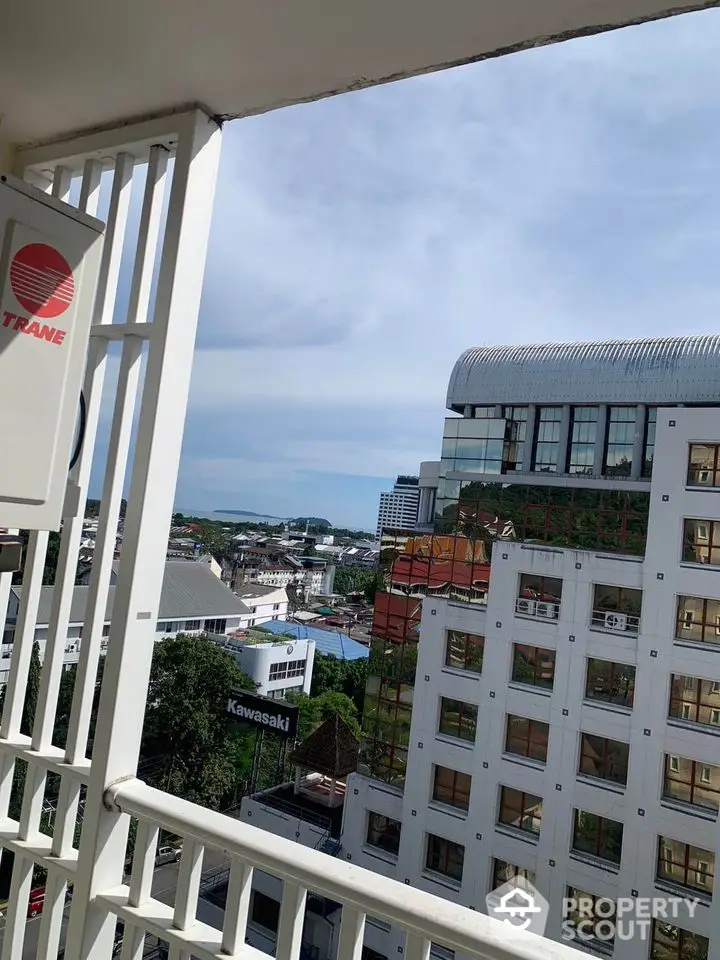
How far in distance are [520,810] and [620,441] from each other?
3.49 metres

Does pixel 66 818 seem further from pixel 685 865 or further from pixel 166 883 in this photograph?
pixel 685 865

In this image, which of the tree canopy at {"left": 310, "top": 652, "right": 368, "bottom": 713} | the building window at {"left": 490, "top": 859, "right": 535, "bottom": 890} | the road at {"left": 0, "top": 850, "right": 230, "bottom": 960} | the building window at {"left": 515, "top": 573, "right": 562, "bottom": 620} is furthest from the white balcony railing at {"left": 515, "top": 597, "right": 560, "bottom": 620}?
the road at {"left": 0, "top": 850, "right": 230, "bottom": 960}

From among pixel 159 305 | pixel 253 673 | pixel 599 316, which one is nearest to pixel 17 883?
pixel 159 305

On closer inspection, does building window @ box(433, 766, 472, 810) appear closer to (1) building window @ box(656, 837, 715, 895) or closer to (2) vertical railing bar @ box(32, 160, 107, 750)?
(1) building window @ box(656, 837, 715, 895)

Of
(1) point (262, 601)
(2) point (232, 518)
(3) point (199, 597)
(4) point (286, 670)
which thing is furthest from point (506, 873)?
(2) point (232, 518)

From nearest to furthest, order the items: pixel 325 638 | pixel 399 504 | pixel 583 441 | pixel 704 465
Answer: pixel 325 638 → pixel 399 504 → pixel 704 465 → pixel 583 441

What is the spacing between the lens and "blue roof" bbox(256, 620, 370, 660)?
3.57 metres

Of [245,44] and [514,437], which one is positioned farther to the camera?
[514,437]

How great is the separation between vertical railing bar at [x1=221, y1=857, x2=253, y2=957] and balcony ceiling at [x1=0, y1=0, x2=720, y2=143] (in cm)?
89

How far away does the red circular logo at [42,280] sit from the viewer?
0.73m

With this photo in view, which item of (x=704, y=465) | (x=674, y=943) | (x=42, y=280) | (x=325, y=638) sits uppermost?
(x=704, y=465)

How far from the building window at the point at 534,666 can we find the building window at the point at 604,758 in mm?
538

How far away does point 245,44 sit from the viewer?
72 cm

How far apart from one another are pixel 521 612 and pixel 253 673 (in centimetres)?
256
